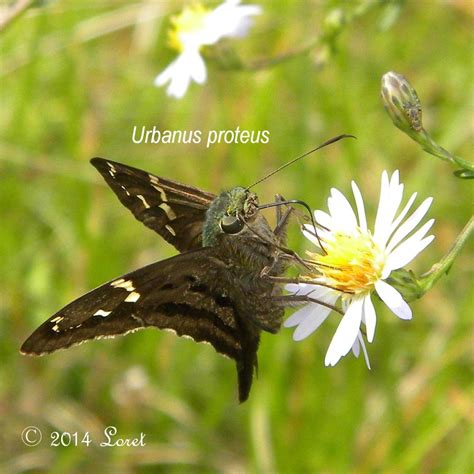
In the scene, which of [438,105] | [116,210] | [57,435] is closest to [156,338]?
[57,435]

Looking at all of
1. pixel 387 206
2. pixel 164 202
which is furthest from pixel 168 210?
pixel 387 206

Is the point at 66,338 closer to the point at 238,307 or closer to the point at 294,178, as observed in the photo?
the point at 238,307

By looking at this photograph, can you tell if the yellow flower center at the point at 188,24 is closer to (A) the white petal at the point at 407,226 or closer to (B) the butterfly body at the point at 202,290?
Result: (B) the butterfly body at the point at 202,290

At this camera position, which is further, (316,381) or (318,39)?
(316,381)

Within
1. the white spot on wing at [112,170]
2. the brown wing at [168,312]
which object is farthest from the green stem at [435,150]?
the white spot on wing at [112,170]

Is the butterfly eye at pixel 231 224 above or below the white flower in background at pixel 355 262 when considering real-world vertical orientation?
above

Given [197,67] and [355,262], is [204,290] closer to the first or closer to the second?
[355,262]

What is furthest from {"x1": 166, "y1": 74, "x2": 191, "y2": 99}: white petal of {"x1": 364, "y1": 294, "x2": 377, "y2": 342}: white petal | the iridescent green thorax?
{"x1": 364, "y1": 294, "x2": 377, "y2": 342}: white petal
